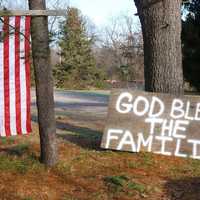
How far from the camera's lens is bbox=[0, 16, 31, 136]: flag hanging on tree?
295 inches

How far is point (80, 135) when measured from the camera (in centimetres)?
932

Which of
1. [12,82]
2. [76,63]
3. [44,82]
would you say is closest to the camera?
[44,82]

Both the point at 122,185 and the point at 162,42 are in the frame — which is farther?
the point at 162,42

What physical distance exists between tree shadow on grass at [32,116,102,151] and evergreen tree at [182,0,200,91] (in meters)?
12.5

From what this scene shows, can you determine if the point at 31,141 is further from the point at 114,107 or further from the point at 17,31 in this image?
the point at 17,31

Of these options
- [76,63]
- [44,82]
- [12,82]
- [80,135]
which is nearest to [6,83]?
[12,82]

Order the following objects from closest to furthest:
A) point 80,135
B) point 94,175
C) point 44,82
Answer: point 94,175 < point 44,82 < point 80,135

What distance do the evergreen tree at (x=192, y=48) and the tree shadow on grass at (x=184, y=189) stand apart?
16897 millimetres

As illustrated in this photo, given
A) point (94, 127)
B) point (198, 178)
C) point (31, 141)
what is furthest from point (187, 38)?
point (198, 178)

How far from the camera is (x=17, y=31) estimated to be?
694 cm

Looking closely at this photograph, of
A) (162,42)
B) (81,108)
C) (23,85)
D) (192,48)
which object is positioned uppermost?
(162,42)

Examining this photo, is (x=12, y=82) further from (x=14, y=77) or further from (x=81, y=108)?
(x=81, y=108)

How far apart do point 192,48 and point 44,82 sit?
56.7 ft

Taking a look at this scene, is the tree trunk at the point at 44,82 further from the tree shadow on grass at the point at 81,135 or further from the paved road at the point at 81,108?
the paved road at the point at 81,108
